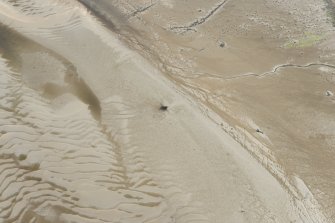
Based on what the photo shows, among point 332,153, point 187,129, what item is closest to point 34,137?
point 187,129

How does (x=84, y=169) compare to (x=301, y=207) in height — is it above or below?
above

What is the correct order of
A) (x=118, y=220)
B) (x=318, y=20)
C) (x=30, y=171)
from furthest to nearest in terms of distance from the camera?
(x=318, y=20) → (x=30, y=171) → (x=118, y=220)

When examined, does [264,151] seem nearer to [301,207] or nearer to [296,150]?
[296,150]

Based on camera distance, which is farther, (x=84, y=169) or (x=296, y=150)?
(x=296, y=150)

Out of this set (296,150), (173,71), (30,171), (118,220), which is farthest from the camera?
(173,71)

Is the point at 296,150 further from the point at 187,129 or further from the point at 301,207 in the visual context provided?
the point at 187,129

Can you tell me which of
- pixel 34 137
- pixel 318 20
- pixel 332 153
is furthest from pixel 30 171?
pixel 318 20

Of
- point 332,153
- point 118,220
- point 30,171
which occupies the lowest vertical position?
point 332,153
